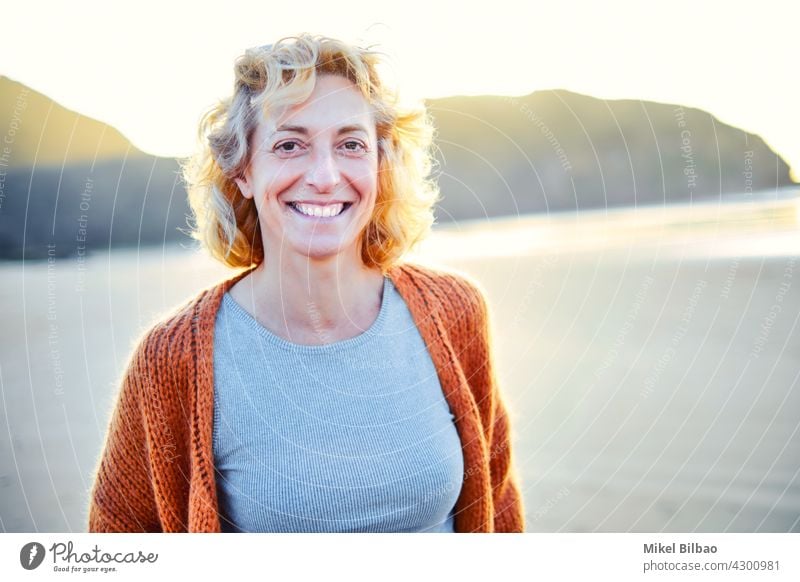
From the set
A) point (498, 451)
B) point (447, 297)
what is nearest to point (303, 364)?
point (447, 297)

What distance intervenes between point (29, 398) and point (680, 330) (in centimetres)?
109

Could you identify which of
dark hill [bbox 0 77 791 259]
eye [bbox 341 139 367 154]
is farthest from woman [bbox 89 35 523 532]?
dark hill [bbox 0 77 791 259]

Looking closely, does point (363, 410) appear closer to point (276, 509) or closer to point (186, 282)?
point (276, 509)

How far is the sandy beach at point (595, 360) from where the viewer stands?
120cm

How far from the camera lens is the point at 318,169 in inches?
34.0

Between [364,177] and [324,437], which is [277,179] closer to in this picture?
[364,177]

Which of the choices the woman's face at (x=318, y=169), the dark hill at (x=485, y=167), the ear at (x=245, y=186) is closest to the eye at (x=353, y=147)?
the woman's face at (x=318, y=169)

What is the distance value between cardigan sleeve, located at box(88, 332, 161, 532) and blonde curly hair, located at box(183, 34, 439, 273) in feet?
0.64

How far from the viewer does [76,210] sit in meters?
1.17

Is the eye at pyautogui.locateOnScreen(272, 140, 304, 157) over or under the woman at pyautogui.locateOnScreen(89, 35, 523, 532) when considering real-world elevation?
over

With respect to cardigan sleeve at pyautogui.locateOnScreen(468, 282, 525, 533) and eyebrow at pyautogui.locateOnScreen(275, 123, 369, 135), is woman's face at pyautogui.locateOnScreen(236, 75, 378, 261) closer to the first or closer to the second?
eyebrow at pyautogui.locateOnScreen(275, 123, 369, 135)

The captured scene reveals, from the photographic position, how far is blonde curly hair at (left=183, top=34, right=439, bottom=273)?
851 mm
